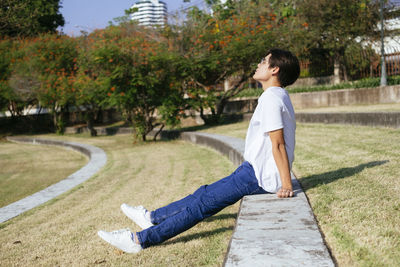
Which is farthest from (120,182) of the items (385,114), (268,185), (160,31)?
(160,31)

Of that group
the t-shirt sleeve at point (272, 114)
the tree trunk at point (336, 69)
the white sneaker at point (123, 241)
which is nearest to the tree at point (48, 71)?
the tree trunk at point (336, 69)

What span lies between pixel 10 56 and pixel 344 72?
55.8 ft

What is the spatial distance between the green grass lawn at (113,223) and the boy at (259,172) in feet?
0.58

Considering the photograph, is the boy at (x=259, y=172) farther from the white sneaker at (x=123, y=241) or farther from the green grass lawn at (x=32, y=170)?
the green grass lawn at (x=32, y=170)

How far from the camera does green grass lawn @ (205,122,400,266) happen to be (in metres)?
2.25

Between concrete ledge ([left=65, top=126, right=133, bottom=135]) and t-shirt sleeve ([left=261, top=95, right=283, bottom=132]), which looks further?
concrete ledge ([left=65, top=126, right=133, bottom=135])

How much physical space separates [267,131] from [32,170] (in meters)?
7.98

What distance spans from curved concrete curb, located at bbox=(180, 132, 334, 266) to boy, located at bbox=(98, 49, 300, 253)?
16cm

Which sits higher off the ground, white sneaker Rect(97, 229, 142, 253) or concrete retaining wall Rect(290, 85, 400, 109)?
concrete retaining wall Rect(290, 85, 400, 109)

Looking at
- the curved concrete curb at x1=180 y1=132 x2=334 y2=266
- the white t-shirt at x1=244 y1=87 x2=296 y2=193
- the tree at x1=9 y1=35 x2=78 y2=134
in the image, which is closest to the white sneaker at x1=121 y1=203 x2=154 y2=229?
the curved concrete curb at x1=180 y1=132 x2=334 y2=266

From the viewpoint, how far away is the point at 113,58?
11531mm

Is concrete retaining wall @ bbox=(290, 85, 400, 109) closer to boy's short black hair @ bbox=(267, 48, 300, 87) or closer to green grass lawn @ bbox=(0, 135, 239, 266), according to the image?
green grass lawn @ bbox=(0, 135, 239, 266)

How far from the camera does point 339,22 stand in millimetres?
17172

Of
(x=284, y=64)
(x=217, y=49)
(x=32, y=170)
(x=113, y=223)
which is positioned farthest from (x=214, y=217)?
(x=217, y=49)
